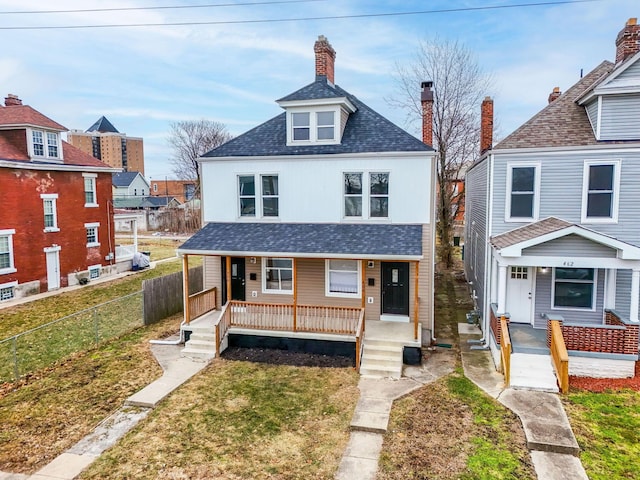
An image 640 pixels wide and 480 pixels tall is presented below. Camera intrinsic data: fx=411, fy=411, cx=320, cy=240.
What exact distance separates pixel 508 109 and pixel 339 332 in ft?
81.1

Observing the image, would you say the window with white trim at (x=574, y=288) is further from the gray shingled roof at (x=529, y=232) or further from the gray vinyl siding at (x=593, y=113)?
the gray vinyl siding at (x=593, y=113)

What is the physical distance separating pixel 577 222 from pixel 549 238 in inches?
72.6

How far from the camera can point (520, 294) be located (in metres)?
13.1

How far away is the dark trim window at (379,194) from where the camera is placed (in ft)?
45.5

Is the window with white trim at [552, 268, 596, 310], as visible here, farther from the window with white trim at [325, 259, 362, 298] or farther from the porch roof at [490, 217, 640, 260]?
the window with white trim at [325, 259, 362, 298]

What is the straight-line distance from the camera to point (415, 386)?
1047cm

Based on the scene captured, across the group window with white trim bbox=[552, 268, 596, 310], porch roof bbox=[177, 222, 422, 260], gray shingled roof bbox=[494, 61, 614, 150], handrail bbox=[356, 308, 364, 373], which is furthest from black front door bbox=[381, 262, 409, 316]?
gray shingled roof bbox=[494, 61, 614, 150]

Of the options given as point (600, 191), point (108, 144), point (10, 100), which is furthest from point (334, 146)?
point (108, 144)

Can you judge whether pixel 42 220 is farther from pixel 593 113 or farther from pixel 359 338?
pixel 593 113

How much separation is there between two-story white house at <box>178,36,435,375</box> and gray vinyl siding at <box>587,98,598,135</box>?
4702 millimetres

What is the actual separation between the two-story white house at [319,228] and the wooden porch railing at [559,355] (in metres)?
3.43

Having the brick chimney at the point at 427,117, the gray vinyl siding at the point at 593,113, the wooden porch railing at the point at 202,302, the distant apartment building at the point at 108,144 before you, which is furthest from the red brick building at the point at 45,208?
the distant apartment building at the point at 108,144

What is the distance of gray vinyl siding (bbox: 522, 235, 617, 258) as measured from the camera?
11.1 m

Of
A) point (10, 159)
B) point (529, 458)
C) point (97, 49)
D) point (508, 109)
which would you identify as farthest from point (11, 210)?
point (508, 109)
